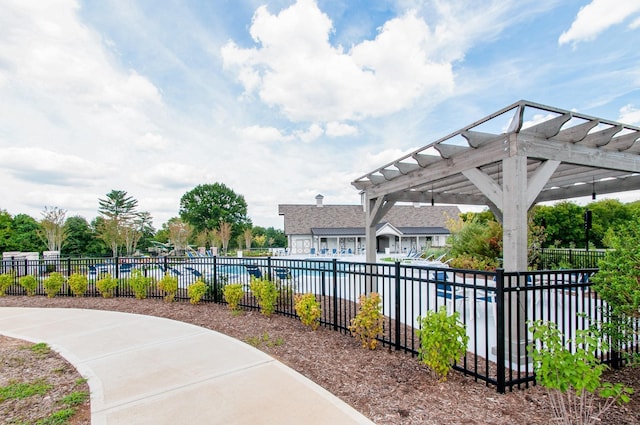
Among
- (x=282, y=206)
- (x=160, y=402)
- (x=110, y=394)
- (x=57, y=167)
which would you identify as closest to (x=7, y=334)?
(x=110, y=394)

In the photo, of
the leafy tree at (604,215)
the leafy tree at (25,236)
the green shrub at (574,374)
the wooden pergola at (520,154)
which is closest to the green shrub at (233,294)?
the wooden pergola at (520,154)

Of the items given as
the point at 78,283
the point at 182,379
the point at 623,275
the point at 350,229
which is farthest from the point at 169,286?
the point at 350,229

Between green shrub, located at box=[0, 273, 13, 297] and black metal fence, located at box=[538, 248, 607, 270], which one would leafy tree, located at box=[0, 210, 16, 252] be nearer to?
green shrub, located at box=[0, 273, 13, 297]

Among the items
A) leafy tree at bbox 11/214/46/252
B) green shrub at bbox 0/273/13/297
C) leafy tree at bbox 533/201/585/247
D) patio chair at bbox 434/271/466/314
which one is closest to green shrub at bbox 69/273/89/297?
green shrub at bbox 0/273/13/297

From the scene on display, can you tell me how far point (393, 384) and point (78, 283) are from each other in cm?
936

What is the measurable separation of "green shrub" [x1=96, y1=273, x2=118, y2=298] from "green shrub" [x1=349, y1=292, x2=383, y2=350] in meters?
7.54

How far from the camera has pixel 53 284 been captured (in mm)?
8734

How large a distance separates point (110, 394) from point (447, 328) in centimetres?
362

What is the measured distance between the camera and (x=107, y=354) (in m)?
4.37

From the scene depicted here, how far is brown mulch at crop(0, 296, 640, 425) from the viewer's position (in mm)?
2715

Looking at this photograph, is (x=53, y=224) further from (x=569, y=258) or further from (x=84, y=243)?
(x=569, y=258)

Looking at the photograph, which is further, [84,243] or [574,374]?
[84,243]

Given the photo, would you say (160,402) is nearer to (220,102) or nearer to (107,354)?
(107,354)

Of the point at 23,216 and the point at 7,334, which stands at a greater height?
the point at 23,216
